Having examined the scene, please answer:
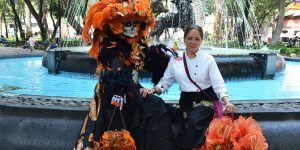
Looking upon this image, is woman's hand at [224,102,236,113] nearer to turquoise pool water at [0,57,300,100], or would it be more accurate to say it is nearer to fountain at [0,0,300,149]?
fountain at [0,0,300,149]

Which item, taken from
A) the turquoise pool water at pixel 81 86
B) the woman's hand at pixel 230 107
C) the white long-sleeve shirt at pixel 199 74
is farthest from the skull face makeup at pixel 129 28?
the turquoise pool water at pixel 81 86

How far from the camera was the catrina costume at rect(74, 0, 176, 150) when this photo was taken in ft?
10.2

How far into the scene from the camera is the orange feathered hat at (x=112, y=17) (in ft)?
10.9

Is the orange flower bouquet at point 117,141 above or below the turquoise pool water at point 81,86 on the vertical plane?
above

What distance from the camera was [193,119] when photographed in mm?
3248

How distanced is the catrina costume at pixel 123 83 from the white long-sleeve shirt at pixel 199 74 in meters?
0.18

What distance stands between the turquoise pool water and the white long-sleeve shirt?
308 cm

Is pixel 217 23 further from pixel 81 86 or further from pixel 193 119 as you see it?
pixel 193 119

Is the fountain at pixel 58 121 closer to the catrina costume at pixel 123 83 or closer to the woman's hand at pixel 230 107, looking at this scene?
the catrina costume at pixel 123 83

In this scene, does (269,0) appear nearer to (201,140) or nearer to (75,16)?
(75,16)

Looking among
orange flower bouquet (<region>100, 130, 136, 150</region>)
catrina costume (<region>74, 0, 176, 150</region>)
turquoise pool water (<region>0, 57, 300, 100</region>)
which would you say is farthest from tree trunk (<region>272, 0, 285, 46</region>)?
orange flower bouquet (<region>100, 130, 136, 150</region>)

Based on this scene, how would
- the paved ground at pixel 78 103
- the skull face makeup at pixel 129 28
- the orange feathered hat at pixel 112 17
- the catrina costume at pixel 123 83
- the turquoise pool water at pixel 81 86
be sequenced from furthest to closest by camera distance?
the turquoise pool water at pixel 81 86
the paved ground at pixel 78 103
the skull face makeup at pixel 129 28
the orange feathered hat at pixel 112 17
the catrina costume at pixel 123 83

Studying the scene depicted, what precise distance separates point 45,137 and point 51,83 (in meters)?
4.51

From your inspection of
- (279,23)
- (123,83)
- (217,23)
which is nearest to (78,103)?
(123,83)
